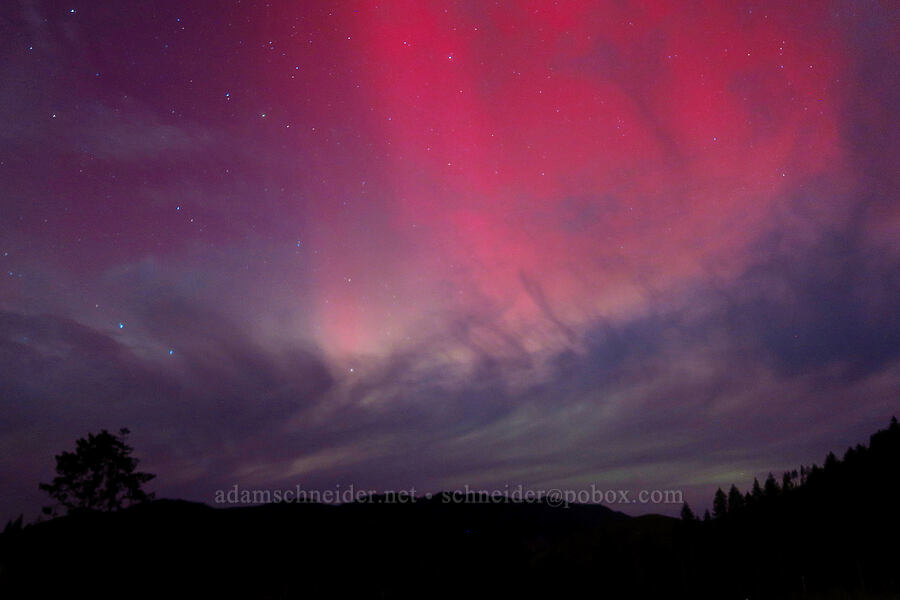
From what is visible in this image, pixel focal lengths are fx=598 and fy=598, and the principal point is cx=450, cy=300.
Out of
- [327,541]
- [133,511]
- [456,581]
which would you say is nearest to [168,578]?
[133,511]

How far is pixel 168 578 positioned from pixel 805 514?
232 feet

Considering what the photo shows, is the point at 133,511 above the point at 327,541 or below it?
above

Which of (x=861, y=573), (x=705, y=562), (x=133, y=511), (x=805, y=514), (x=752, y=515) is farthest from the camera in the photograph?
(x=752, y=515)

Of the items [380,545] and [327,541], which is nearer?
[327,541]

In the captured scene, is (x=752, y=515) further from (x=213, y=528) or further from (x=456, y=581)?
(x=213, y=528)

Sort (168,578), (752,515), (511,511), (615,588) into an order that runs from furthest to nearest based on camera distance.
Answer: (511,511), (752,515), (615,588), (168,578)

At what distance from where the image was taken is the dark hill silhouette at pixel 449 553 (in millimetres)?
41344

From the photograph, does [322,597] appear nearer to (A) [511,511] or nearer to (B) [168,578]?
(B) [168,578]

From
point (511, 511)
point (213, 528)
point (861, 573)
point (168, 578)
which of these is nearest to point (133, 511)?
point (213, 528)

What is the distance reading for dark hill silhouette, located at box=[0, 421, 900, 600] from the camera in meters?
41.3

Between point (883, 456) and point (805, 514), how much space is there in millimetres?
14290

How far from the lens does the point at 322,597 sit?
44.2m

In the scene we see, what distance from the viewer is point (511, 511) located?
180875 mm

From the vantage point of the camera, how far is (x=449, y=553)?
6269cm
